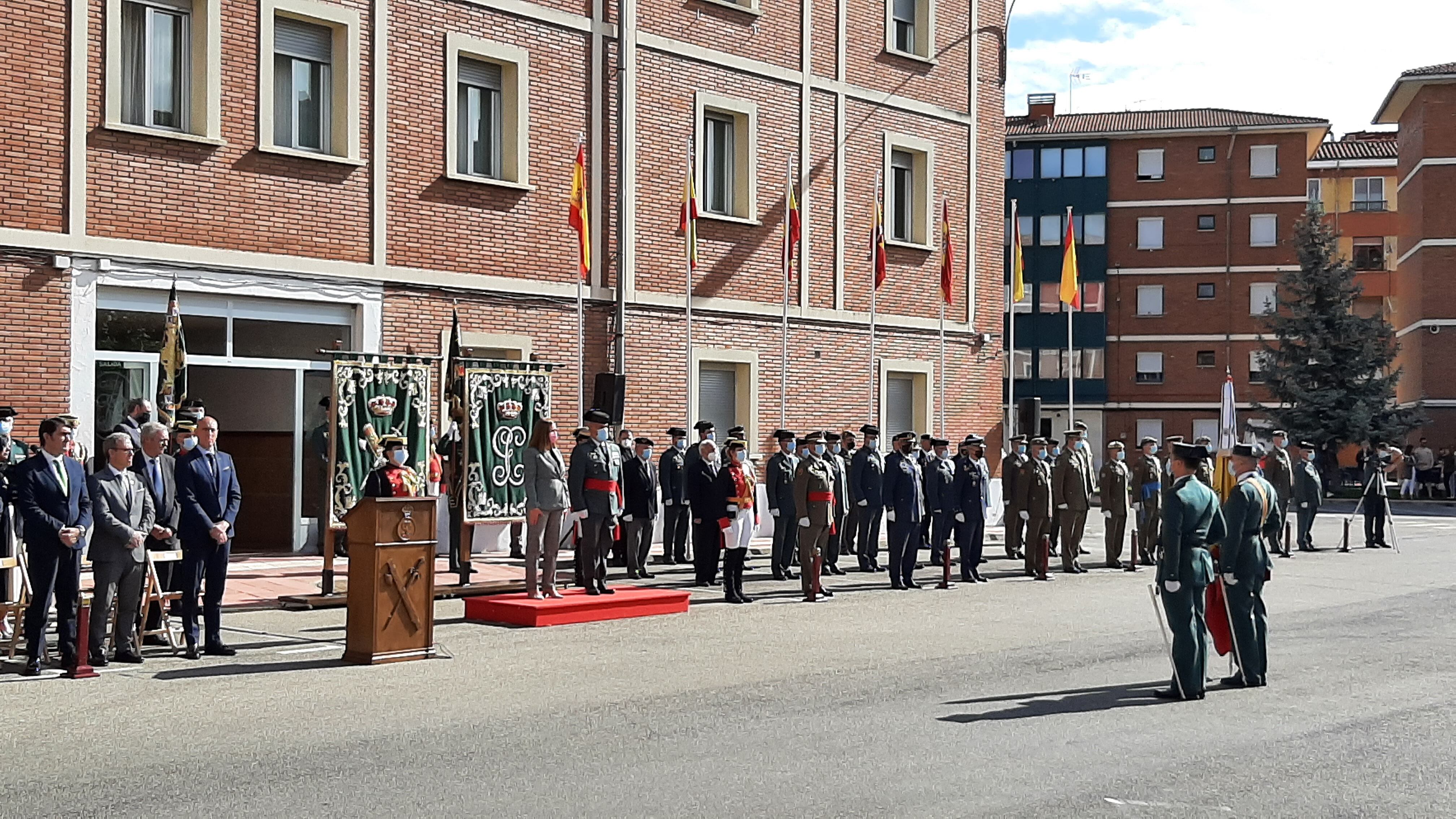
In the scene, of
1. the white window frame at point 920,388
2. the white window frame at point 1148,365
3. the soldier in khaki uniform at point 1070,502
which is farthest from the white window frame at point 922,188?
the white window frame at point 1148,365

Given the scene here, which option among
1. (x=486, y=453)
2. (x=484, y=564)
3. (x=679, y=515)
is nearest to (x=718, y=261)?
(x=679, y=515)

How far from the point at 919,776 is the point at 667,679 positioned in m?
3.71

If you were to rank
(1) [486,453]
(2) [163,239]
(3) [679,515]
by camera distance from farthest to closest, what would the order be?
(3) [679,515] → (2) [163,239] → (1) [486,453]

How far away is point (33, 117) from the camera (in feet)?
57.2

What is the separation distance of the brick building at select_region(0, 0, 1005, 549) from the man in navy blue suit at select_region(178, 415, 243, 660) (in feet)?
17.6

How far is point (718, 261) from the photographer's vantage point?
2561 centimetres

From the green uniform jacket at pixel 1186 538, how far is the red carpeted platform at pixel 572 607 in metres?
6.03

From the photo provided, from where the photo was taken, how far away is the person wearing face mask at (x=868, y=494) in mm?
21641

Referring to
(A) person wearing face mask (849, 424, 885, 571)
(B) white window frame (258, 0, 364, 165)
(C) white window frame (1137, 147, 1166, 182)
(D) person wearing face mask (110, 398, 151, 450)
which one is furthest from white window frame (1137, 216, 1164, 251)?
(D) person wearing face mask (110, 398, 151, 450)

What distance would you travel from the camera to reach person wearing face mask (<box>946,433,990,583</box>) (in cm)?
2041

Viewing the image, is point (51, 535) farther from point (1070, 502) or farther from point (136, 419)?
point (1070, 502)

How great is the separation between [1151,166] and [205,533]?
62.1m

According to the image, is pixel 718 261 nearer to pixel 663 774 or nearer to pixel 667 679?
pixel 667 679

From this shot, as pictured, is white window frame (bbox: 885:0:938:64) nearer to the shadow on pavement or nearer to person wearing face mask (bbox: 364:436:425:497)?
person wearing face mask (bbox: 364:436:425:497)
